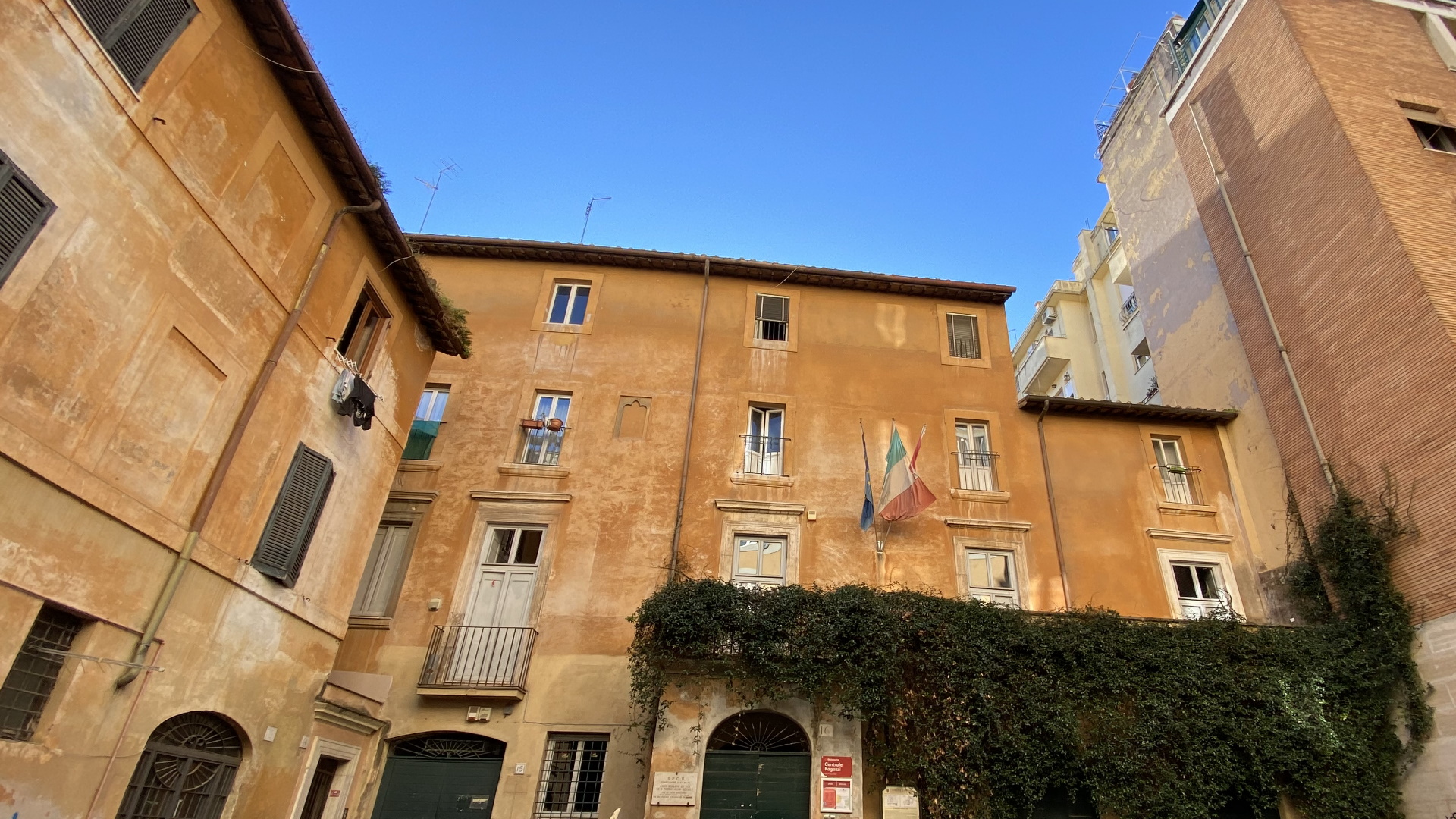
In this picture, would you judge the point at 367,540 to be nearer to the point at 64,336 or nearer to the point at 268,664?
the point at 268,664

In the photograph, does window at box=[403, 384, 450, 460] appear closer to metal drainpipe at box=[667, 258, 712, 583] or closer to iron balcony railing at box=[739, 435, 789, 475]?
metal drainpipe at box=[667, 258, 712, 583]

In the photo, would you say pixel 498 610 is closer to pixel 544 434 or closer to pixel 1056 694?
pixel 544 434

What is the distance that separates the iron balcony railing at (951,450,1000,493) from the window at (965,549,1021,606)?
1.39 meters

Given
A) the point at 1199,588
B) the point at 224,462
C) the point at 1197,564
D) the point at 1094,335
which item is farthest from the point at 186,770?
the point at 1094,335

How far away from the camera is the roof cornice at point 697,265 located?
59.0ft

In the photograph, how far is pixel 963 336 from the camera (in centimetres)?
1839

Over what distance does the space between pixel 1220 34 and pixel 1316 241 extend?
7.37m

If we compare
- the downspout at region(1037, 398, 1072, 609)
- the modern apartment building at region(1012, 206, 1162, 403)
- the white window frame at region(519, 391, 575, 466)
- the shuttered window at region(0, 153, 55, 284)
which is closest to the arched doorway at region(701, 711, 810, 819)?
the downspout at region(1037, 398, 1072, 609)

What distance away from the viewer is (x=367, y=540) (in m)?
13.2

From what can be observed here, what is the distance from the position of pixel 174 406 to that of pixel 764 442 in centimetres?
1050

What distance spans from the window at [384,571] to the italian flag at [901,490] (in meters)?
9.16

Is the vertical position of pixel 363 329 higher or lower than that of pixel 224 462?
higher

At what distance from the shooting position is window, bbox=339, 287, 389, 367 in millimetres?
12594

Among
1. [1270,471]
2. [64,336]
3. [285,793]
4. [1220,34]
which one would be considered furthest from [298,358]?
[1220,34]
